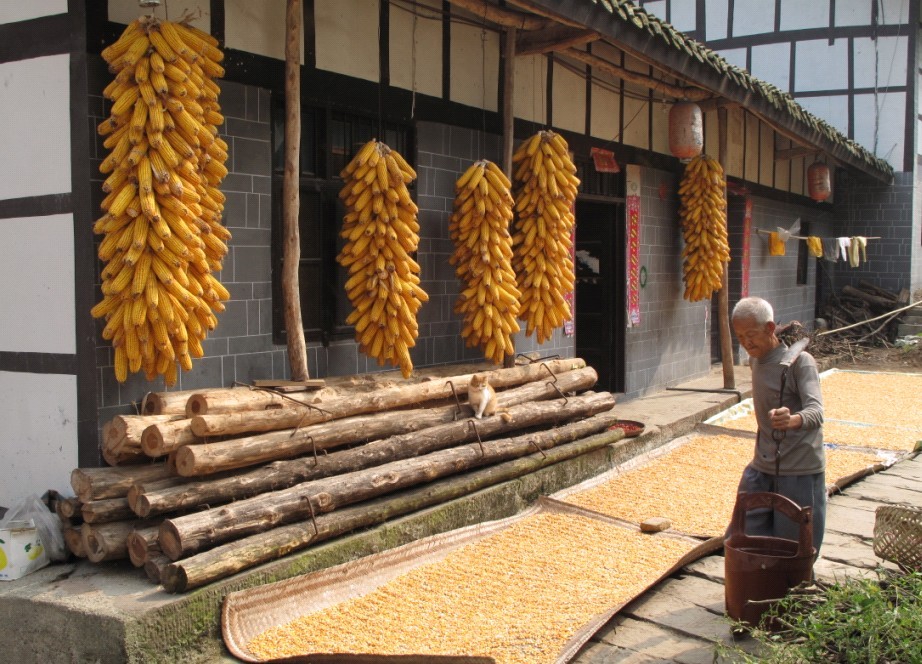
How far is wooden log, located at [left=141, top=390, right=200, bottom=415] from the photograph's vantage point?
4.85 meters

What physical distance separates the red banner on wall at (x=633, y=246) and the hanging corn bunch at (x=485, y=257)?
3456 mm

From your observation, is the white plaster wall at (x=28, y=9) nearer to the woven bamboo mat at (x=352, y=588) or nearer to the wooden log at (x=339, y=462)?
the wooden log at (x=339, y=462)

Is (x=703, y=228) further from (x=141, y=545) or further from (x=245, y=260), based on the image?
(x=141, y=545)

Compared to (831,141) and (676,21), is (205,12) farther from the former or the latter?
(676,21)

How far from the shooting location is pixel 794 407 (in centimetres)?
439

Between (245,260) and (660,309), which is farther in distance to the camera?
(660,309)

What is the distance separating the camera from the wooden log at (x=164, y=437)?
4.51m

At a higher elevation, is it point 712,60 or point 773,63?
point 773,63

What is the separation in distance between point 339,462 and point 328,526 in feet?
1.50

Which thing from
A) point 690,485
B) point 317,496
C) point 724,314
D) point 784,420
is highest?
point 724,314

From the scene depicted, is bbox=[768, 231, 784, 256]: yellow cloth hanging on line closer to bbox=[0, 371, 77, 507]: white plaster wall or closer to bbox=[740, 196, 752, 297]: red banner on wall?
bbox=[740, 196, 752, 297]: red banner on wall

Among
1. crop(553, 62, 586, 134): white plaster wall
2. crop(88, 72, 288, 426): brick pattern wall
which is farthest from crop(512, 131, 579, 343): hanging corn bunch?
crop(88, 72, 288, 426): brick pattern wall

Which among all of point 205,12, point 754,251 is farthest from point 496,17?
point 754,251

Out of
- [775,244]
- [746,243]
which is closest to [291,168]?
[746,243]
